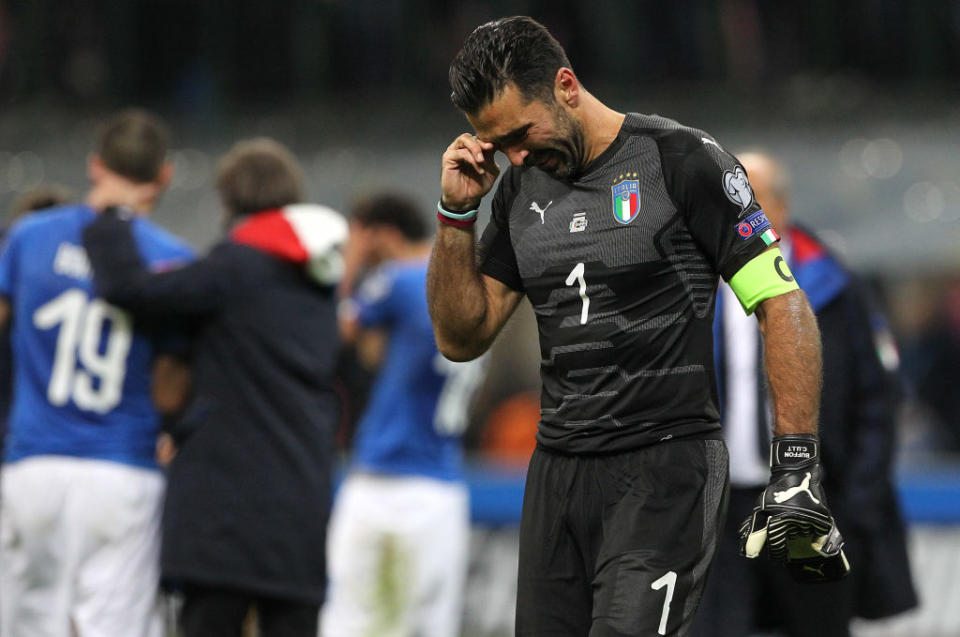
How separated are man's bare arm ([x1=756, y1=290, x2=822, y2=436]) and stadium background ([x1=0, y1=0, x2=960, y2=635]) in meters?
8.92

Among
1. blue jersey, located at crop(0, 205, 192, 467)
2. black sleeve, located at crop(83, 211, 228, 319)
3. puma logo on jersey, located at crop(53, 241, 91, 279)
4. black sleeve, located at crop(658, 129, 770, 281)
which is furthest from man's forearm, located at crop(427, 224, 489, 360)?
puma logo on jersey, located at crop(53, 241, 91, 279)

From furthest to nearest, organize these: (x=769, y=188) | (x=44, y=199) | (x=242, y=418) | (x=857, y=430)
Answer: (x=44, y=199)
(x=857, y=430)
(x=769, y=188)
(x=242, y=418)

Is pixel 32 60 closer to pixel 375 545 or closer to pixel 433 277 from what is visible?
pixel 375 545

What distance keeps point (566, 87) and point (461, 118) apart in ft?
38.7

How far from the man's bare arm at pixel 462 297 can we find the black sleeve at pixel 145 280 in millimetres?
1423

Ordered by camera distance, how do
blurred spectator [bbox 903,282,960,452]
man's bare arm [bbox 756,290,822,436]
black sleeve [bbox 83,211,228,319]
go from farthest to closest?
blurred spectator [bbox 903,282,960,452] → black sleeve [bbox 83,211,228,319] → man's bare arm [bbox 756,290,822,436]

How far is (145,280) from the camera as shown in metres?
5.10

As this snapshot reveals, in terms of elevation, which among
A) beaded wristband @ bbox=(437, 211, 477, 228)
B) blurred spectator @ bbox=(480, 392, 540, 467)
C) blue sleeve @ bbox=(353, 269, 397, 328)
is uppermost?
beaded wristband @ bbox=(437, 211, 477, 228)

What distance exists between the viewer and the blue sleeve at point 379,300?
22.3 ft

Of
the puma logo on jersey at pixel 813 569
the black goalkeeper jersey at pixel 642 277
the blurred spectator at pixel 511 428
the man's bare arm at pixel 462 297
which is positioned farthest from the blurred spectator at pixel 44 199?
the blurred spectator at pixel 511 428

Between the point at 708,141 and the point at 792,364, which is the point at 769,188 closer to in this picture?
the point at 708,141

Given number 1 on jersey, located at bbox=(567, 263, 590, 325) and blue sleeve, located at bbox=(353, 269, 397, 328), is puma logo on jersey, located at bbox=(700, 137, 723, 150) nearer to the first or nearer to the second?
number 1 on jersey, located at bbox=(567, 263, 590, 325)

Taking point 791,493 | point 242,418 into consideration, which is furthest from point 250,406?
point 791,493

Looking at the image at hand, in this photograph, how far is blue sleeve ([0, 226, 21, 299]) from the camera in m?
5.43
